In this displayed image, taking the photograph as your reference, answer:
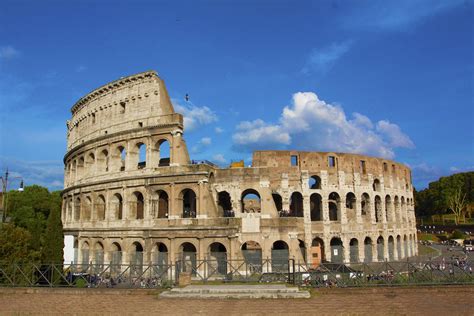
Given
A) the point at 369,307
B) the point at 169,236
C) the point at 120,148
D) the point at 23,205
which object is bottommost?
the point at 369,307

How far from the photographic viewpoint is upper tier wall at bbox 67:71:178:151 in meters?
30.0

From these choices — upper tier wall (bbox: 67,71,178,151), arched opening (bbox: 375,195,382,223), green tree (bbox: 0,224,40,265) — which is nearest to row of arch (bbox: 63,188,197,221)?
upper tier wall (bbox: 67,71,178,151)

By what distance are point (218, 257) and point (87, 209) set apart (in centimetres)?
1455

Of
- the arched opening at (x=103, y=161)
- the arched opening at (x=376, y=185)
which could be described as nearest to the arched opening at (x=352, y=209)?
the arched opening at (x=376, y=185)

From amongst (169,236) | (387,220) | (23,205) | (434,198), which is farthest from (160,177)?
(434,198)

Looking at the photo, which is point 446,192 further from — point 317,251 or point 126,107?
point 126,107

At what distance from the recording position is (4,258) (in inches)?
833

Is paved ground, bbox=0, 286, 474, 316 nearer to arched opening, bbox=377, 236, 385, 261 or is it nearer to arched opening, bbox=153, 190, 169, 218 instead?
arched opening, bbox=153, 190, 169, 218

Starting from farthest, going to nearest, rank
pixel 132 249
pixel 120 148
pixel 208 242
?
pixel 120 148 < pixel 132 249 < pixel 208 242

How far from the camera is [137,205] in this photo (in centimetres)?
3191

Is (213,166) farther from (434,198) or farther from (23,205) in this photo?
(434,198)

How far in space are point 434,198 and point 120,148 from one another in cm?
6954

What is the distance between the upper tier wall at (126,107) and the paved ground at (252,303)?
1643cm

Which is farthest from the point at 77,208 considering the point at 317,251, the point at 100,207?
the point at 317,251
